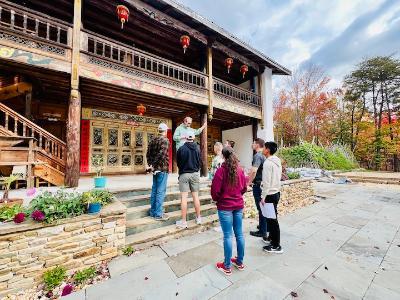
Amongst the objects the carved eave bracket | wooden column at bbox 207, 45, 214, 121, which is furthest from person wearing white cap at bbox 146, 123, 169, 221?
the carved eave bracket

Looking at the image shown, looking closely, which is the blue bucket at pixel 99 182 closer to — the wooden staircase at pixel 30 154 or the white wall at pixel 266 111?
the wooden staircase at pixel 30 154

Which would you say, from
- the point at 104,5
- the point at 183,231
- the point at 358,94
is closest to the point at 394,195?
the point at 183,231

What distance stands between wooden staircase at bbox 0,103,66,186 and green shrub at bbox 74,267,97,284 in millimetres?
3518

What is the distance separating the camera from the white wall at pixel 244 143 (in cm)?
1147

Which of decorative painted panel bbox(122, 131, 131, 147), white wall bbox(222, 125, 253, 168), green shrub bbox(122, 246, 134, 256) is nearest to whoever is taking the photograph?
green shrub bbox(122, 246, 134, 256)

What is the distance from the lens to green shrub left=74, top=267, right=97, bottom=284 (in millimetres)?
2666

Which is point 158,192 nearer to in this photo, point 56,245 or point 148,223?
point 148,223

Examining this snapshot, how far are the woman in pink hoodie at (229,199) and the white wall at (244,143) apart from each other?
8.80 meters

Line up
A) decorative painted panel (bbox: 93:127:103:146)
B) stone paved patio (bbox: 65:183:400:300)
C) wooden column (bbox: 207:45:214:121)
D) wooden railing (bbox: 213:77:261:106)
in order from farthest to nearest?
wooden railing (bbox: 213:77:261:106) → decorative painted panel (bbox: 93:127:103:146) → wooden column (bbox: 207:45:214:121) → stone paved patio (bbox: 65:183:400:300)

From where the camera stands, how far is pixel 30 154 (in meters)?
5.00

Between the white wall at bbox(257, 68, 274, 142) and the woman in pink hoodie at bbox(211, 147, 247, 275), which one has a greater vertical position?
the white wall at bbox(257, 68, 274, 142)

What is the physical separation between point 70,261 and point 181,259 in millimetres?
1597

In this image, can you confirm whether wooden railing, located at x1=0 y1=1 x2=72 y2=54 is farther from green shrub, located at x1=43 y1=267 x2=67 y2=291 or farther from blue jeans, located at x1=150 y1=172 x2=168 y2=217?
green shrub, located at x1=43 y1=267 x2=67 y2=291

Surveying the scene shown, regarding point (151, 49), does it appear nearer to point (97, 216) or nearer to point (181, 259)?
point (97, 216)
